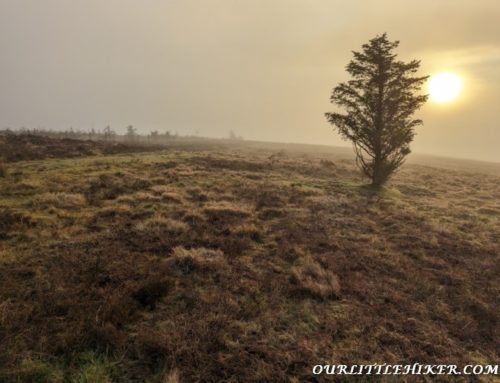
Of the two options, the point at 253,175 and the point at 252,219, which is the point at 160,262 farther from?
the point at 253,175

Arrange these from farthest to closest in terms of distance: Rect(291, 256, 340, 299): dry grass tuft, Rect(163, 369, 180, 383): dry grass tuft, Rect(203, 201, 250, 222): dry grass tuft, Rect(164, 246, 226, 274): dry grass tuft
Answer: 1. Rect(203, 201, 250, 222): dry grass tuft
2. Rect(164, 246, 226, 274): dry grass tuft
3. Rect(291, 256, 340, 299): dry grass tuft
4. Rect(163, 369, 180, 383): dry grass tuft

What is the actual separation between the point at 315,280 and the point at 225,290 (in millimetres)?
2588

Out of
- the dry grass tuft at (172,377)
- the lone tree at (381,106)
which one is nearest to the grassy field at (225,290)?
the dry grass tuft at (172,377)

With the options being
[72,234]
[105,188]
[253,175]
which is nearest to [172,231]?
[72,234]

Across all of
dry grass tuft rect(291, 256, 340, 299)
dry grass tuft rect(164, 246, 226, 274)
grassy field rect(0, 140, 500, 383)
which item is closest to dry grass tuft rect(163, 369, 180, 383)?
grassy field rect(0, 140, 500, 383)

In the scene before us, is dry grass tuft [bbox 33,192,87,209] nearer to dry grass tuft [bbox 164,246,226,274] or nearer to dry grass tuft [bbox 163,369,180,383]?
dry grass tuft [bbox 164,246,226,274]

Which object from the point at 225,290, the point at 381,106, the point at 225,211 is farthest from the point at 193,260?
the point at 381,106

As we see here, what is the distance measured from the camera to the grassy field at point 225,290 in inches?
188

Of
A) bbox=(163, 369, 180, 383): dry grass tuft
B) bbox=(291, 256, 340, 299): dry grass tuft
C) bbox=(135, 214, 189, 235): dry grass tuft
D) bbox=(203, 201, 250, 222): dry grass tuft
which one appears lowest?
bbox=(163, 369, 180, 383): dry grass tuft

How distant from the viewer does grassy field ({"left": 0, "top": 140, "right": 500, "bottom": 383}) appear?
478cm

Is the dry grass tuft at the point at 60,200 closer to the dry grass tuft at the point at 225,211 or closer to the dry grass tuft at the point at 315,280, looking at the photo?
the dry grass tuft at the point at 225,211

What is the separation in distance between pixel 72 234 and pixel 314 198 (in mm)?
13579

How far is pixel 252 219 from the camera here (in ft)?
42.7

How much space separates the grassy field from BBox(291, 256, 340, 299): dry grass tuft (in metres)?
0.04
